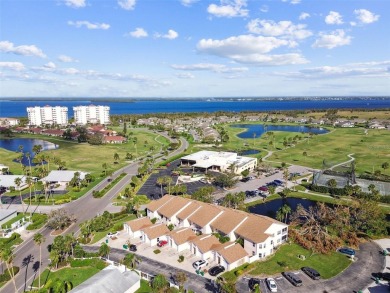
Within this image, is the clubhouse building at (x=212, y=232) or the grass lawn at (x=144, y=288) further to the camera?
the clubhouse building at (x=212, y=232)

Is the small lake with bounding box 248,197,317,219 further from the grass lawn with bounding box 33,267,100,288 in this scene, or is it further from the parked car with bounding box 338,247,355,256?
the grass lawn with bounding box 33,267,100,288

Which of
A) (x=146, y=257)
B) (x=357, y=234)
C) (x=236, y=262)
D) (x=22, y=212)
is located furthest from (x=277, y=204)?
(x=22, y=212)

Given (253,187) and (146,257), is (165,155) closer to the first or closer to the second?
(253,187)

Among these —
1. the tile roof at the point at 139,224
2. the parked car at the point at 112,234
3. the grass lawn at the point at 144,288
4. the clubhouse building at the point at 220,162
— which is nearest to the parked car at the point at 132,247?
the tile roof at the point at 139,224

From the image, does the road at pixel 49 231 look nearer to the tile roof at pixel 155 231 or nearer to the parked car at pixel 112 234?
the parked car at pixel 112 234

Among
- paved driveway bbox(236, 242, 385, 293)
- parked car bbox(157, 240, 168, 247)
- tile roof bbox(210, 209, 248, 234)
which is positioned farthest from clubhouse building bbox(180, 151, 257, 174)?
paved driveway bbox(236, 242, 385, 293)

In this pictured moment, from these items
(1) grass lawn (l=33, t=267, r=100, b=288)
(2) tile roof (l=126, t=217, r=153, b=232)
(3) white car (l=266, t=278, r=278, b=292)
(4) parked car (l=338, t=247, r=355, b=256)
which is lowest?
(1) grass lawn (l=33, t=267, r=100, b=288)
